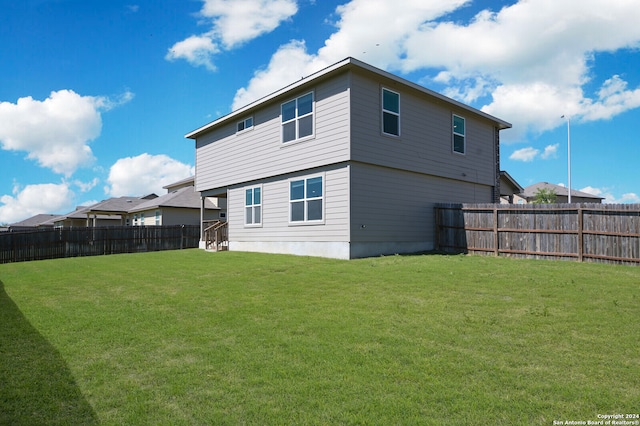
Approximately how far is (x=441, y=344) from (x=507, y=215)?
10508 mm

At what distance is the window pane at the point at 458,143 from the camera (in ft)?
58.2

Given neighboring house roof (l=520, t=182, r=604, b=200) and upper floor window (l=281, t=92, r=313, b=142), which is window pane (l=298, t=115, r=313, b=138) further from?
neighboring house roof (l=520, t=182, r=604, b=200)

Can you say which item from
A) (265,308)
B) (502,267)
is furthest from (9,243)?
(502,267)

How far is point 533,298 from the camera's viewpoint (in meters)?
7.16

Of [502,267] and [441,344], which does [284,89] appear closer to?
[502,267]

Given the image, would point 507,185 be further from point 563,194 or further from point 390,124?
point 563,194

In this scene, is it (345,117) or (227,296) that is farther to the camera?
(345,117)

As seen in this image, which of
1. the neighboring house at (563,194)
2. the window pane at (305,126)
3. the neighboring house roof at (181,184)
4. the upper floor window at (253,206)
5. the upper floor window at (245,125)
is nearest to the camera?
the window pane at (305,126)

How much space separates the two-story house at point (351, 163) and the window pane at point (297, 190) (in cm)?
4

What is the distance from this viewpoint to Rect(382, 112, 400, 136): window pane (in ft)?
48.4

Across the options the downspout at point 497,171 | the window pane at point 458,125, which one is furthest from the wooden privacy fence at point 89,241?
the downspout at point 497,171

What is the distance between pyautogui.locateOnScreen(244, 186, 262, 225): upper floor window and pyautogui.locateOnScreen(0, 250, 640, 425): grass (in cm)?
876

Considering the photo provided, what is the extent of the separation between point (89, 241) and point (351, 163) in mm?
17302

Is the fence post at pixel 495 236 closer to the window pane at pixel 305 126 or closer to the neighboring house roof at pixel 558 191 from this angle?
the window pane at pixel 305 126
